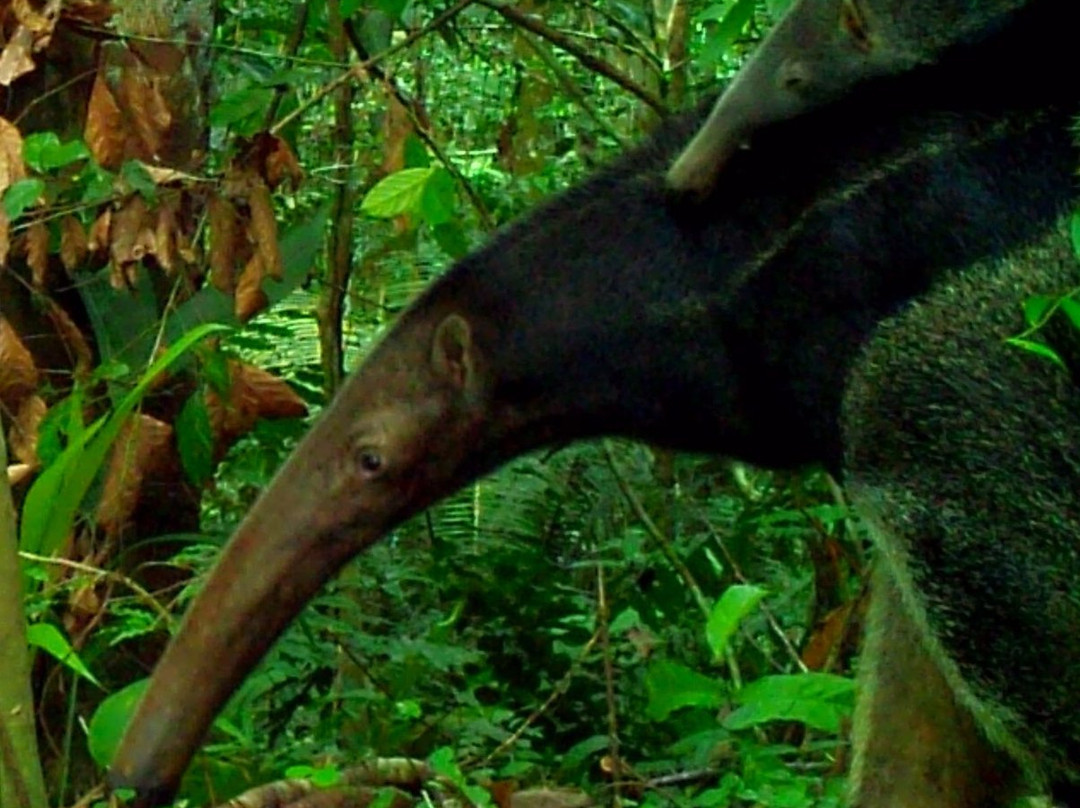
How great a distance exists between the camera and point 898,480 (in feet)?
13.4

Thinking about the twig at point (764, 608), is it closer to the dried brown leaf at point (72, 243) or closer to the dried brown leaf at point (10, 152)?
the dried brown leaf at point (72, 243)

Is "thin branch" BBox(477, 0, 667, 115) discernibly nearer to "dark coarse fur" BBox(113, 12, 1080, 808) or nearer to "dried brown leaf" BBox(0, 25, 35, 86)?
"dark coarse fur" BBox(113, 12, 1080, 808)

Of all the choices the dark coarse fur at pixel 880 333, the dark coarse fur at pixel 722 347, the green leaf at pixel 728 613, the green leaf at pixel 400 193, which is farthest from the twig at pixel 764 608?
the green leaf at pixel 400 193

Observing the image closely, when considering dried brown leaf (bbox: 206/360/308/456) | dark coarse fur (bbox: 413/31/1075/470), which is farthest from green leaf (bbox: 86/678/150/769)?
dark coarse fur (bbox: 413/31/1075/470)

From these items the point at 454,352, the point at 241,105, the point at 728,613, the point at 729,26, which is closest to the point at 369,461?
the point at 454,352

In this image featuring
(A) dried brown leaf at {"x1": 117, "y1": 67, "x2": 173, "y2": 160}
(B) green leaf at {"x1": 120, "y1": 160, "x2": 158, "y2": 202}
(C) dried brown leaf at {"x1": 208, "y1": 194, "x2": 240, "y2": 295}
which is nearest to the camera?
(B) green leaf at {"x1": 120, "y1": 160, "x2": 158, "y2": 202}

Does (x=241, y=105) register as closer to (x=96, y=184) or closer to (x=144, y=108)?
(x=144, y=108)

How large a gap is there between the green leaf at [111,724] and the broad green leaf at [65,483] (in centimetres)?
38

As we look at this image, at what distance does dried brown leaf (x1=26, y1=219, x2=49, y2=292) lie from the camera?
4695 millimetres

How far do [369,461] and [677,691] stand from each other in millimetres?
876

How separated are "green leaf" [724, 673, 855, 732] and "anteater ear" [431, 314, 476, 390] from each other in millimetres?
955

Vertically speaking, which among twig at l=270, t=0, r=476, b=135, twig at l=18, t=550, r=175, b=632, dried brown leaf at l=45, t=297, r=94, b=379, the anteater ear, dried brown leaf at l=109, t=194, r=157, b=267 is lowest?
twig at l=18, t=550, r=175, b=632

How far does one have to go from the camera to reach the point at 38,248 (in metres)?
4.77

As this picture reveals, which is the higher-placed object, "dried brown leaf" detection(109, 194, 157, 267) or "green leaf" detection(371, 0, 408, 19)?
"green leaf" detection(371, 0, 408, 19)
